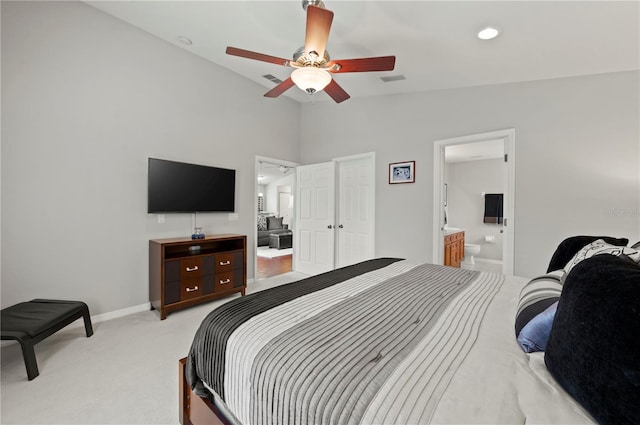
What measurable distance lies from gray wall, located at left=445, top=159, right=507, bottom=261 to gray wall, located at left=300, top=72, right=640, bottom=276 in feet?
11.4

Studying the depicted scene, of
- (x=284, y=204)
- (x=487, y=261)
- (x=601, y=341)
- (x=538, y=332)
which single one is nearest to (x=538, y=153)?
(x=538, y=332)

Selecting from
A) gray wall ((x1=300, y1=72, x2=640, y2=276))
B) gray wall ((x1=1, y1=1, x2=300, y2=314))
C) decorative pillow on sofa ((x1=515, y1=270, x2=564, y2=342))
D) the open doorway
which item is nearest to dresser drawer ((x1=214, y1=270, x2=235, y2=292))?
gray wall ((x1=1, y1=1, x2=300, y2=314))

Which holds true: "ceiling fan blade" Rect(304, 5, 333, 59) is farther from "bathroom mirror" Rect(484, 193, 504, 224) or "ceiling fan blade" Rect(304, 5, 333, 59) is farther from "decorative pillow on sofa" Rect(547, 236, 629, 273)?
"bathroom mirror" Rect(484, 193, 504, 224)

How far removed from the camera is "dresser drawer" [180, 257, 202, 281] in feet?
9.98

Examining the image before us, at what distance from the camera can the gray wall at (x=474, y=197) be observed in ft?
20.2

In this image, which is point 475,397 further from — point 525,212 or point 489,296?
point 525,212

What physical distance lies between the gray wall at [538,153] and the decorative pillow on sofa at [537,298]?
196 cm

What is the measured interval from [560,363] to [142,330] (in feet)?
10.3

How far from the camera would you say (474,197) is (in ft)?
21.3

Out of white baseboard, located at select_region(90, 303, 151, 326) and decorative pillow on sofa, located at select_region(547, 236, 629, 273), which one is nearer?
decorative pillow on sofa, located at select_region(547, 236, 629, 273)

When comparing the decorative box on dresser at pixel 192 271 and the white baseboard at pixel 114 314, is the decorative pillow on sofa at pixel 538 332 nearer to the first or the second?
the decorative box on dresser at pixel 192 271

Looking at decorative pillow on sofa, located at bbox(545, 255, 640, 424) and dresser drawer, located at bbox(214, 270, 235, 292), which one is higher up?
decorative pillow on sofa, located at bbox(545, 255, 640, 424)

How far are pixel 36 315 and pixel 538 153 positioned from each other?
4.91 meters

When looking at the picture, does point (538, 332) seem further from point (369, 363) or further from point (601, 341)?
point (369, 363)
